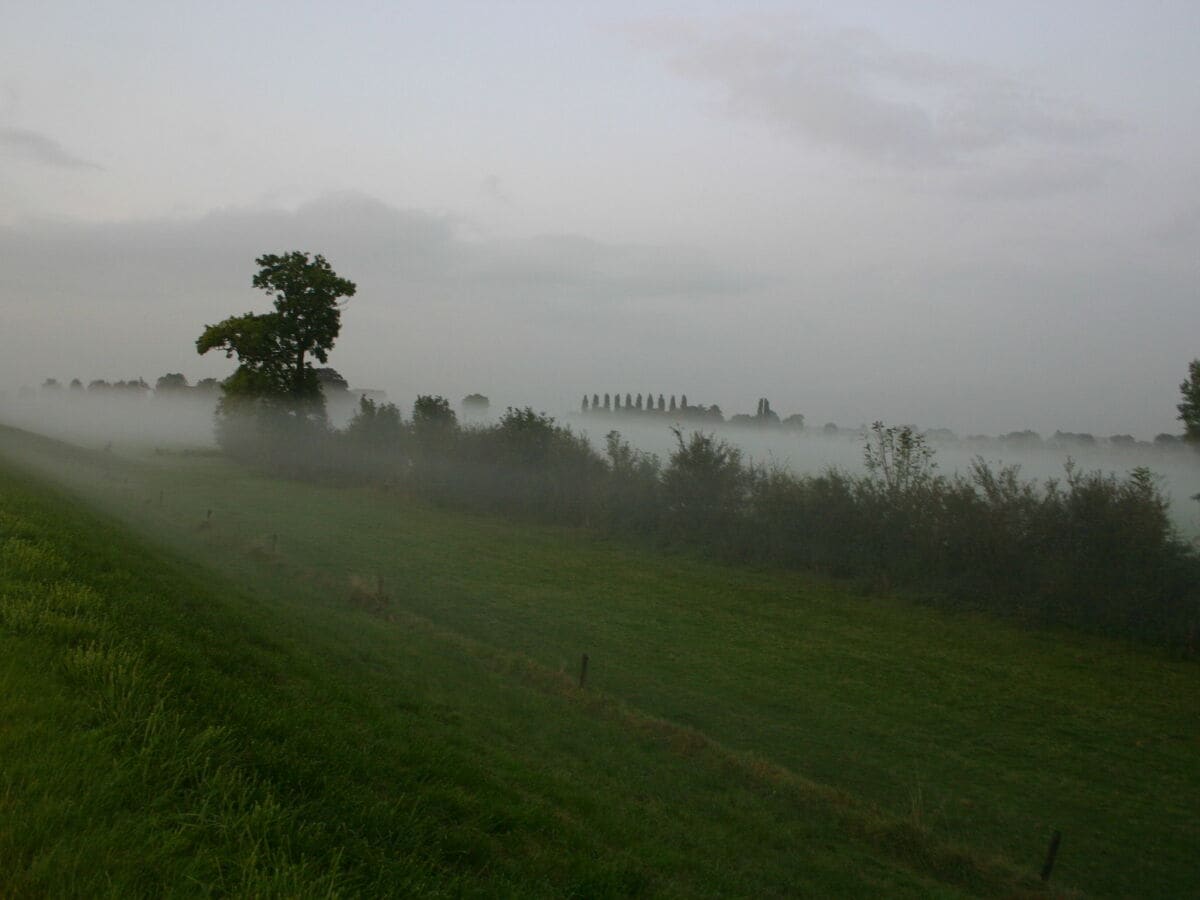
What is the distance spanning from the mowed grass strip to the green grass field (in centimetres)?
2

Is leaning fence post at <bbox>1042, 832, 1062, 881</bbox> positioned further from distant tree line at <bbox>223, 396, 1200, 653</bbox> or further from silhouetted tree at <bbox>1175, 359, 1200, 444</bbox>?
silhouetted tree at <bbox>1175, 359, 1200, 444</bbox>

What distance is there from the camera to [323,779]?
14.4 feet

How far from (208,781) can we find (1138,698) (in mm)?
17310

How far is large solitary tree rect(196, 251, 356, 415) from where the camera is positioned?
46406 millimetres

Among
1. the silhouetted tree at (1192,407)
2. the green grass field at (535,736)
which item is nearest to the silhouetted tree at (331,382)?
the green grass field at (535,736)

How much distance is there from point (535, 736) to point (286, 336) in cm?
4380

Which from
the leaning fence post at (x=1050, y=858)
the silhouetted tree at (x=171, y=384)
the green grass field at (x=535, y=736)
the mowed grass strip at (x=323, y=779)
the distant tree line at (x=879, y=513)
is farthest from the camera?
the silhouetted tree at (x=171, y=384)

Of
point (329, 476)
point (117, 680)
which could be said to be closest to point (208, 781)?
point (117, 680)

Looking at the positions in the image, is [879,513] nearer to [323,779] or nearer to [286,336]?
[323,779]

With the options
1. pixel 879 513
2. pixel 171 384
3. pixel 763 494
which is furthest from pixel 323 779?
pixel 171 384

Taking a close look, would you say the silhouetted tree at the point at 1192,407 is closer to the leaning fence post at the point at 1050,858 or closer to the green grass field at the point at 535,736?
the green grass field at the point at 535,736

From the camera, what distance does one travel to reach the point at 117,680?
A: 14.4 ft

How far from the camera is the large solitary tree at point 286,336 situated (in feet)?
152

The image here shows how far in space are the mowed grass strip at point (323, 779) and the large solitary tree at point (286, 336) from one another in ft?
126
